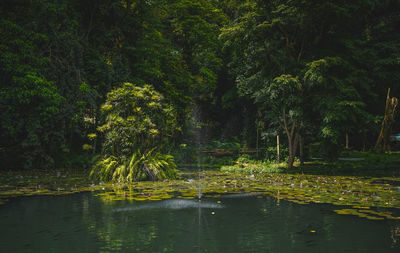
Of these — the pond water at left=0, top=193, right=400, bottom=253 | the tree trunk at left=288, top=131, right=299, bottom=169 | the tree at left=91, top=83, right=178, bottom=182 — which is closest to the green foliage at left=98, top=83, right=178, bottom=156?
the tree at left=91, top=83, right=178, bottom=182

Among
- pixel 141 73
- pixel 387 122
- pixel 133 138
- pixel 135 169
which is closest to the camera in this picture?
pixel 135 169

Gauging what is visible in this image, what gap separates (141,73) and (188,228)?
55.7ft

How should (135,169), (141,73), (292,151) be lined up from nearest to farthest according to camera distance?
(135,169)
(292,151)
(141,73)

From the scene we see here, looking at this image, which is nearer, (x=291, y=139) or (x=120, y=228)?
(x=120, y=228)

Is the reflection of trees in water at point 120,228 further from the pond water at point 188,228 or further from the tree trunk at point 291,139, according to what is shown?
the tree trunk at point 291,139

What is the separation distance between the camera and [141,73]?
Result: 21.0 meters

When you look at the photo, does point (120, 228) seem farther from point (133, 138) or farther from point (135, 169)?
point (133, 138)

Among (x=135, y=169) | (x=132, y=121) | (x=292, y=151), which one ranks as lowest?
(x=135, y=169)

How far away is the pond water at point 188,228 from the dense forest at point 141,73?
5.17m

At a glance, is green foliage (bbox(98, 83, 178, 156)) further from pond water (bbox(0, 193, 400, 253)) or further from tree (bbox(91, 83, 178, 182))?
pond water (bbox(0, 193, 400, 253))

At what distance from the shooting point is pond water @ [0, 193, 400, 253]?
4.12 meters

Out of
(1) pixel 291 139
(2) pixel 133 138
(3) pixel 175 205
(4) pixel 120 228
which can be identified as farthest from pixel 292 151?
(4) pixel 120 228

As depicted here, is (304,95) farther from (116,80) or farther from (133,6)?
(133,6)

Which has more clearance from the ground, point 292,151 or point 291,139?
point 291,139
